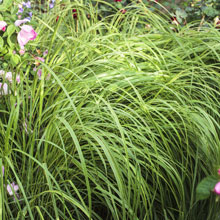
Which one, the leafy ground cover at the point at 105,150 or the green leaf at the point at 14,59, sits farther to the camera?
the green leaf at the point at 14,59

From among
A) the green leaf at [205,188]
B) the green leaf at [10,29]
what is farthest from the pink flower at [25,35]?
the green leaf at [205,188]

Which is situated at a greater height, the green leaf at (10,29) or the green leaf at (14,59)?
the green leaf at (10,29)

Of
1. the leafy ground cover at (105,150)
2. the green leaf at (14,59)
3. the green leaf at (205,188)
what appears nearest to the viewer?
the green leaf at (205,188)

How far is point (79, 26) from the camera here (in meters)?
2.47

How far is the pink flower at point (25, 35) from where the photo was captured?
1.65 meters

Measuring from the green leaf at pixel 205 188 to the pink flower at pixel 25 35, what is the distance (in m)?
0.94

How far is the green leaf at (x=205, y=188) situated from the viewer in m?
1.17

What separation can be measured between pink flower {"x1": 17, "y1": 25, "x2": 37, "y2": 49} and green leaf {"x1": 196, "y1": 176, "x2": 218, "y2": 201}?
3.09 ft

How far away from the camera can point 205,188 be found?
119 centimetres

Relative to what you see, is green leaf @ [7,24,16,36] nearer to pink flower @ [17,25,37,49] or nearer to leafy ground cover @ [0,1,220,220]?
pink flower @ [17,25,37,49]

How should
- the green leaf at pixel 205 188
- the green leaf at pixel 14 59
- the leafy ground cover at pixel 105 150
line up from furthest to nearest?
the green leaf at pixel 14 59
the leafy ground cover at pixel 105 150
the green leaf at pixel 205 188

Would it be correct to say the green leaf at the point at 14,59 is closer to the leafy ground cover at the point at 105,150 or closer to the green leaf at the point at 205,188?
the leafy ground cover at the point at 105,150

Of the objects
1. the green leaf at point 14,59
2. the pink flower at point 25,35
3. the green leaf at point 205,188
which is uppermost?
the pink flower at point 25,35

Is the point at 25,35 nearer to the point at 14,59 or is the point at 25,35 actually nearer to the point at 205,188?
the point at 14,59
